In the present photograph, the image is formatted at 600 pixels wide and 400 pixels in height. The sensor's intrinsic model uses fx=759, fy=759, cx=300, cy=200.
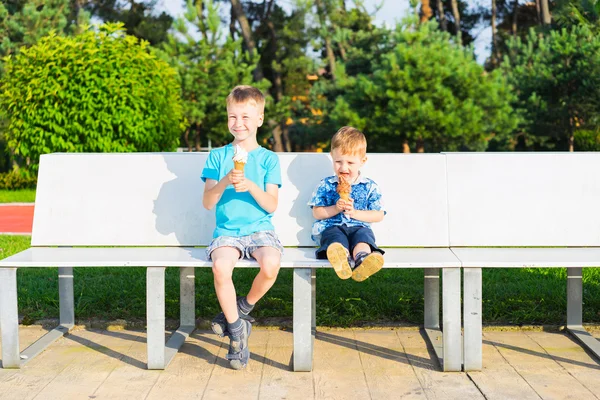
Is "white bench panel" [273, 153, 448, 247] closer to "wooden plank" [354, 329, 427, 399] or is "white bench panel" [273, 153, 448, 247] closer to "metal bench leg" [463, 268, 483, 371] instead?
"wooden plank" [354, 329, 427, 399]

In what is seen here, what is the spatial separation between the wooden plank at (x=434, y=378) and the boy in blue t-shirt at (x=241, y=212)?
0.78m

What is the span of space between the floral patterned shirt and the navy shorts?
65 millimetres

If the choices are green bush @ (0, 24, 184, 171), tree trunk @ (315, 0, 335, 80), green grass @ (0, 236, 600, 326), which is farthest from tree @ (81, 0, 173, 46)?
green grass @ (0, 236, 600, 326)

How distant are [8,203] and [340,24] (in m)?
12.0

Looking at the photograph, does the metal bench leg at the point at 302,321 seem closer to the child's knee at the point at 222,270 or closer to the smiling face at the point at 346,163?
the child's knee at the point at 222,270

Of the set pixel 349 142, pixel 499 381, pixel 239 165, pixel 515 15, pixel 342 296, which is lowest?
pixel 499 381

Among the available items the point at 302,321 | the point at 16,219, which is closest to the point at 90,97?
the point at 16,219

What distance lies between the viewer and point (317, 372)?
133 inches

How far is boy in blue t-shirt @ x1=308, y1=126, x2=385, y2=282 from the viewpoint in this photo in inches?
131

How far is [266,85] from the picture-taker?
2167 cm

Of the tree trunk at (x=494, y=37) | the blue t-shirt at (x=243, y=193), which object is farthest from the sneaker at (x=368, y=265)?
the tree trunk at (x=494, y=37)

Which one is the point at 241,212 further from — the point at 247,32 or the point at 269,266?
the point at 247,32

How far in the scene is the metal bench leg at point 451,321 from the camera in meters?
3.37

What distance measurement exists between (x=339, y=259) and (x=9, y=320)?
152cm
